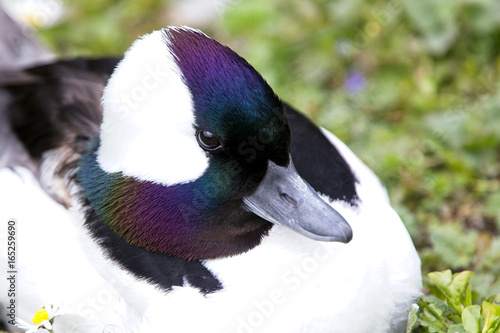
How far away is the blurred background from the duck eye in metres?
1.30

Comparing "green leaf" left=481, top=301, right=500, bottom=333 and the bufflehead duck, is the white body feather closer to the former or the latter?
the bufflehead duck

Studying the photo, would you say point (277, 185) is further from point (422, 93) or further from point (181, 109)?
point (422, 93)

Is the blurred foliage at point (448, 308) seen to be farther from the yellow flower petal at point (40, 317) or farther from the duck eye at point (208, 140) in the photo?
the yellow flower petal at point (40, 317)

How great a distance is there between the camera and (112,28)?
187 inches

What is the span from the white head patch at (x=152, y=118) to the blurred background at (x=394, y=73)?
52.9 inches

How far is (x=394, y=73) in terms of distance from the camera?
13.8ft

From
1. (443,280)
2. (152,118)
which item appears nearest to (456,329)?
(443,280)

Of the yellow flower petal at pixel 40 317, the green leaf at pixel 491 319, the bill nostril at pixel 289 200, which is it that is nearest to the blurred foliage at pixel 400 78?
the green leaf at pixel 491 319

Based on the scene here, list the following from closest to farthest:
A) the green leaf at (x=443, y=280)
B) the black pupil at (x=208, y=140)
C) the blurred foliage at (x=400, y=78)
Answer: the black pupil at (x=208, y=140) → the green leaf at (x=443, y=280) → the blurred foliage at (x=400, y=78)


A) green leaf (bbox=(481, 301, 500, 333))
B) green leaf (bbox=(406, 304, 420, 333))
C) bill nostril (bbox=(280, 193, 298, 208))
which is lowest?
green leaf (bbox=(406, 304, 420, 333))

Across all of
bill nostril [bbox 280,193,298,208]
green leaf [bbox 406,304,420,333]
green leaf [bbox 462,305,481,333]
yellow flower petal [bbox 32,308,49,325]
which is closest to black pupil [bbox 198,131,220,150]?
bill nostril [bbox 280,193,298,208]

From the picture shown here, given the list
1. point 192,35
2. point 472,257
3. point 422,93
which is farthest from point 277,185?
point 422,93

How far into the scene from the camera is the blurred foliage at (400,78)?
3.55 meters

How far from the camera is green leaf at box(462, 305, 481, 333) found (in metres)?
2.38
